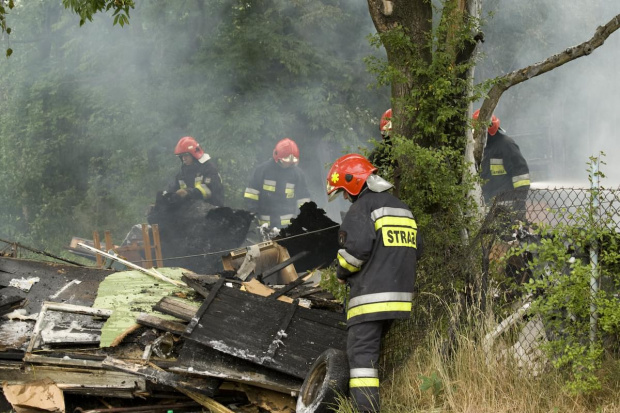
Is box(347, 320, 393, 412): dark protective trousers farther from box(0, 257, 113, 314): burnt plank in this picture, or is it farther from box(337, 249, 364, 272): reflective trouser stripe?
box(0, 257, 113, 314): burnt plank

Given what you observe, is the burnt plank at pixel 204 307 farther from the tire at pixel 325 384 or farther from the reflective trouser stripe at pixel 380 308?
the reflective trouser stripe at pixel 380 308

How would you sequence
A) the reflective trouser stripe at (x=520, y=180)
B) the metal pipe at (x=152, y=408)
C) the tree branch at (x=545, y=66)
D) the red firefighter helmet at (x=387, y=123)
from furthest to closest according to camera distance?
1. the reflective trouser stripe at (x=520, y=180)
2. the red firefighter helmet at (x=387, y=123)
3. the tree branch at (x=545, y=66)
4. the metal pipe at (x=152, y=408)

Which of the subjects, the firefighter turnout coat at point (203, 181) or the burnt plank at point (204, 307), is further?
the firefighter turnout coat at point (203, 181)

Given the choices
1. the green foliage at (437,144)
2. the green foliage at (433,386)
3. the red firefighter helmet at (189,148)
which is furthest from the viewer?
the red firefighter helmet at (189,148)

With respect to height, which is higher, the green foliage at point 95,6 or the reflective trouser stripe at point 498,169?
the green foliage at point 95,6

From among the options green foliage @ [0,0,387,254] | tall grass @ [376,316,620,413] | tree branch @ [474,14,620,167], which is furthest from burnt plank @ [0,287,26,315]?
green foliage @ [0,0,387,254]

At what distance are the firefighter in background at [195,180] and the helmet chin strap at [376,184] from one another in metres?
7.31

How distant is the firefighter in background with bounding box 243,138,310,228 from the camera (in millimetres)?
12438

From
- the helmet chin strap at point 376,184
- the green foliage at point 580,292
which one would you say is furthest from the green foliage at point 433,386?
the helmet chin strap at point 376,184

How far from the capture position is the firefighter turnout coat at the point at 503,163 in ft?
34.1

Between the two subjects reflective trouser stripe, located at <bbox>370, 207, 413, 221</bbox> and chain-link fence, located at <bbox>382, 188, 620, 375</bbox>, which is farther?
reflective trouser stripe, located at <bbox>370, 207, 413, 221</bbox>

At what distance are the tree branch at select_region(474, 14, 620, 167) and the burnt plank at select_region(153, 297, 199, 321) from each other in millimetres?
2968

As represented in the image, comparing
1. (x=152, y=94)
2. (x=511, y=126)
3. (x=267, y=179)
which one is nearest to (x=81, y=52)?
(x=152, y=94)

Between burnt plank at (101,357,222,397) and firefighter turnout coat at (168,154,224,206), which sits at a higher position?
firefighter turnout coat at (168,154,224,206)
